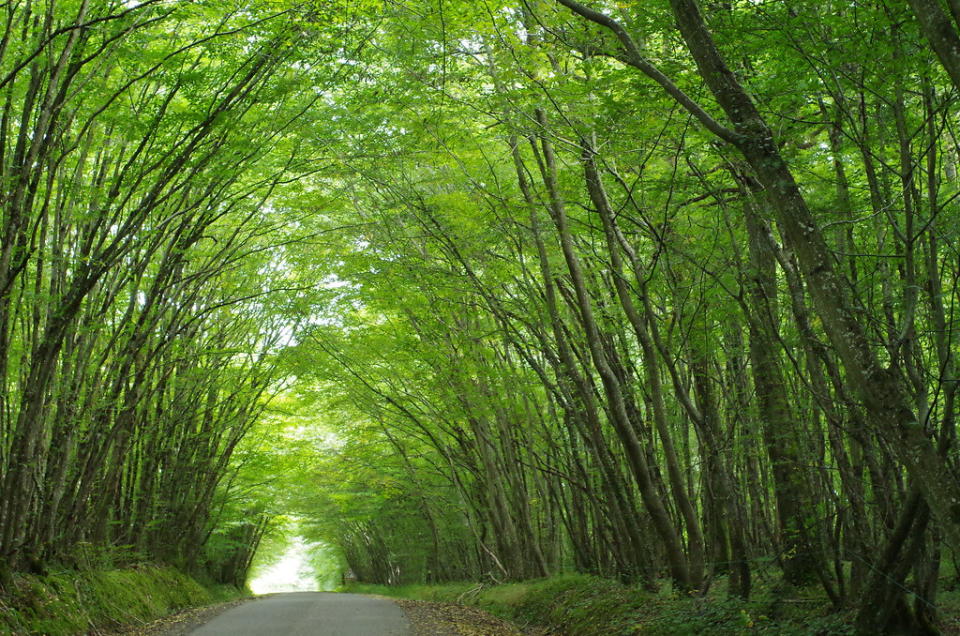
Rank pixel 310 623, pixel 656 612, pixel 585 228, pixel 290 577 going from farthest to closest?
1. pixel 290 577
2. pixel 310 623
3. pixel 585 228
4. pixel 656 612

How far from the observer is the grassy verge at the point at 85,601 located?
5406mm

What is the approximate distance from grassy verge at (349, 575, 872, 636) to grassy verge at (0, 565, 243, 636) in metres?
4.20

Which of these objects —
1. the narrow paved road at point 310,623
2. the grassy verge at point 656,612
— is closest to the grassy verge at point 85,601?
the narrow paved road at point 310,623

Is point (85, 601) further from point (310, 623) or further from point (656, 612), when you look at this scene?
point (656, 612)

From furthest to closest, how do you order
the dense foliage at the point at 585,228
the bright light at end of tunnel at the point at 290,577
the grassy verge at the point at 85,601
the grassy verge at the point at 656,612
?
the bright light at end of tunnel at the point at 290,577 → the grassy verge at the point at 85,601 → the grassy verge at the point at 656,612 → the dense foliage at the point at 585,228

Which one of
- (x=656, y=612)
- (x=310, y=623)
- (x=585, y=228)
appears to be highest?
(x=585, y=228)

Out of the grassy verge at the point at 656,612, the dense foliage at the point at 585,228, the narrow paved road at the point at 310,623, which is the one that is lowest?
the narrow paved road at the point at 310,623

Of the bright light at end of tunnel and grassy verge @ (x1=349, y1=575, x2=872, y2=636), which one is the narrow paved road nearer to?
grassy verge @ (x1=349, y1=575, x2=872, y2=636)

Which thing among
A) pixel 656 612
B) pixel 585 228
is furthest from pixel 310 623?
pixel 585 228

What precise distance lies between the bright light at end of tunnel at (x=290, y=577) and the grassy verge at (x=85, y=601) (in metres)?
40.4

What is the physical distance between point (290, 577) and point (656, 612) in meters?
64.4

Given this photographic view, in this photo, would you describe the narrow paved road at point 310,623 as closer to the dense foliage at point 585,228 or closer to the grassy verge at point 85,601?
the grassy verge at point 85,601

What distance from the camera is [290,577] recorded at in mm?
63094

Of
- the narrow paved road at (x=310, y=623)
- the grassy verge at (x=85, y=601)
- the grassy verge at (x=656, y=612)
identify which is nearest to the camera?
the grassy verge at (x=656, y=612)
